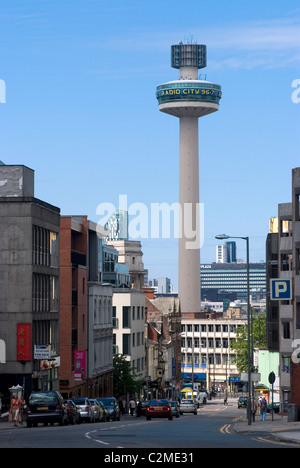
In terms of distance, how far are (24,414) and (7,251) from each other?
581 inches

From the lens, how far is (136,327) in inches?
5118

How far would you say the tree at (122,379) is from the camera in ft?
369

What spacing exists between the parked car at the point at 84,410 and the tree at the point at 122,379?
5201cm

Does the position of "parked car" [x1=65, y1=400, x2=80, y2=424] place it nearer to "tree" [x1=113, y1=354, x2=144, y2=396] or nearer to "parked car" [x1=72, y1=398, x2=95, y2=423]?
"parked car" [x1=72, y1=398, x2=95, y2=423]

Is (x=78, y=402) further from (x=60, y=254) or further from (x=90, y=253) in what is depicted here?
(x=90, y=253)

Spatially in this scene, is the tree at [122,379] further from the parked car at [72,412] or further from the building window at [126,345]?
the parked car at [72,412]

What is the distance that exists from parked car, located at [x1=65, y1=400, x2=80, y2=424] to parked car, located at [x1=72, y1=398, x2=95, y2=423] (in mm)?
1759

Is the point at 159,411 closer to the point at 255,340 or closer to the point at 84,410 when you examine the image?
the point at 84,410

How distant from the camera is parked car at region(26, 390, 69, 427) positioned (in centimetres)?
5125

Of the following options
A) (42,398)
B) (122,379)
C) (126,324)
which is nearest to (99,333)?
(122,379)

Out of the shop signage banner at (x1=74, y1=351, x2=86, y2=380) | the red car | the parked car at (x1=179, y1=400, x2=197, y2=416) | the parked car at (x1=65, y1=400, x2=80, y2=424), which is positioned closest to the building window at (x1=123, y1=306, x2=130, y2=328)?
the parked car at (x1=179, y1=400, x2=197, y2=416)

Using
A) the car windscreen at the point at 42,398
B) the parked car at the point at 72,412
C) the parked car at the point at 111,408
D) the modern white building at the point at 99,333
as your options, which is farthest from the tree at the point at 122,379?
the car windscreen at the point at 42,398

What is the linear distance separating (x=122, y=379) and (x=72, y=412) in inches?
2332
